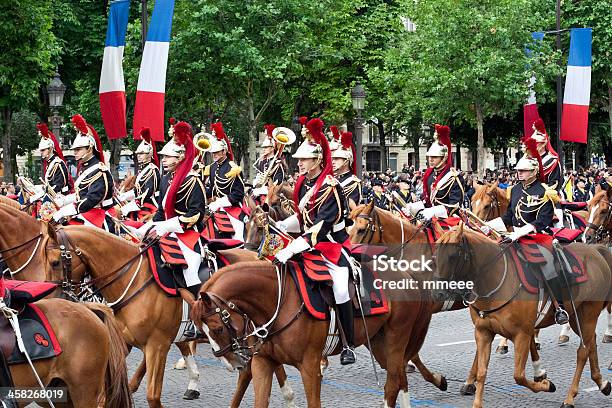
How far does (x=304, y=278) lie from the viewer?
9.34 metres

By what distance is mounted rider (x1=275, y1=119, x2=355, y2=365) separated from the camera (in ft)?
31.1

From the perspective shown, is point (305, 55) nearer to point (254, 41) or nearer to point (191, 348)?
point (254, 41)

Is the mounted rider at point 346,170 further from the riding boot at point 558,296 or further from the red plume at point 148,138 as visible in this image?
the riding boot at point 558,296

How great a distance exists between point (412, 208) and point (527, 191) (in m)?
3.86

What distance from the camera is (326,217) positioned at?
952cm

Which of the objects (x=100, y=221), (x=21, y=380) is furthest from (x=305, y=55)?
(x=21, y=380)

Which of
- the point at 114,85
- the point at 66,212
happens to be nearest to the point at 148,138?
the point at 114,85

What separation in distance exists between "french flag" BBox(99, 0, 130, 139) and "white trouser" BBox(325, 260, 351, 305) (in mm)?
12247

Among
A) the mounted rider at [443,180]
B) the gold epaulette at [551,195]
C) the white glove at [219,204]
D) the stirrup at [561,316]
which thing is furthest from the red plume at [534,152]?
the white glove at [219,204]

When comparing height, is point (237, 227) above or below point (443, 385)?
above

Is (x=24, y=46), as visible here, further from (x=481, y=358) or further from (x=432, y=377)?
(x=481, y=358)

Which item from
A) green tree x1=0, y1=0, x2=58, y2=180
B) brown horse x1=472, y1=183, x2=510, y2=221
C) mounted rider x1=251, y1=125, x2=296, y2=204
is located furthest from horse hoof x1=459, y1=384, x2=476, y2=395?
green tree x1=0, y1=0, x2=58, y2=180

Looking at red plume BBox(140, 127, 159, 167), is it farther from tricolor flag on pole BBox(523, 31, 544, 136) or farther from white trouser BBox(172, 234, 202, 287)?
tricolor flag on pole BBox(523, 31, 544, 136)

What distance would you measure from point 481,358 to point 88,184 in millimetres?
5366
